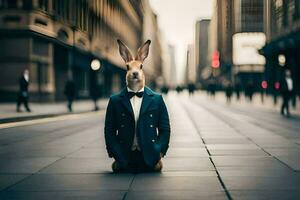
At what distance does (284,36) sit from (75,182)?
5151cm

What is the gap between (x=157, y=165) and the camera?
22.7 ft

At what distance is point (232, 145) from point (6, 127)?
7.57 m

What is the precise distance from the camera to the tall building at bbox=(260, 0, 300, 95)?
50469 mm

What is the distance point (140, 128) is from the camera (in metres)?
6.70

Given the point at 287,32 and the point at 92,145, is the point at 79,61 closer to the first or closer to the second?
the point at 287,32

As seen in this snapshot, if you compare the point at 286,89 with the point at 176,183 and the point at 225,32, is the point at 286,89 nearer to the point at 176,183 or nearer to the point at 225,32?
the point at 176,183

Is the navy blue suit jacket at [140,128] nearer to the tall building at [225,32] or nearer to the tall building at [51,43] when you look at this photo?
the tall building at [51,43]

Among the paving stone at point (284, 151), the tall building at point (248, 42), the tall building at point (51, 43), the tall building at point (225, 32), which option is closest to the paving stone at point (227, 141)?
the paving stone at point (284, 151)

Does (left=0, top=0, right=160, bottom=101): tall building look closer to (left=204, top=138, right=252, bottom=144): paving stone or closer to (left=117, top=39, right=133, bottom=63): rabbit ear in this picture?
(left=204, top=138, right=252, bottom=144): paving stone

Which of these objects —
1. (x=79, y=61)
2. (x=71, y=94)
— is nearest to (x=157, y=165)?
(x=71, y=94)

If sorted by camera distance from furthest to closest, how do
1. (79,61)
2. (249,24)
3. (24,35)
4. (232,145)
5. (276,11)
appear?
(249,24), (276,11), (79,61), (24,35), (232,145)

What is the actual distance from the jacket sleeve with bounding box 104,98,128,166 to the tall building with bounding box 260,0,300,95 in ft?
134

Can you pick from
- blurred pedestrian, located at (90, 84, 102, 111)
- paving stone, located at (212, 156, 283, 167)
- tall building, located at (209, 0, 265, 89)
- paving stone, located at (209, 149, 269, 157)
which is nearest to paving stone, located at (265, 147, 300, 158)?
paving stone, located at (209, 149, 269, 157)

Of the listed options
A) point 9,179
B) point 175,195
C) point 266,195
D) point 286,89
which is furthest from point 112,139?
point 286,89
